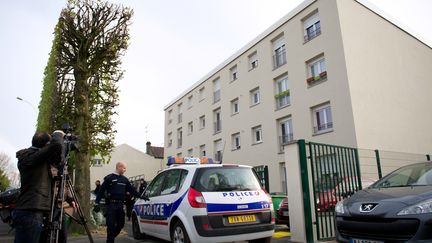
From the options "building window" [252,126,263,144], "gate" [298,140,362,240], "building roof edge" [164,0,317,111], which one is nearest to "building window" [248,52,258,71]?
"building roof edge" [164,0,317,111]

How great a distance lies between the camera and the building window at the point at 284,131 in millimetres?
21500

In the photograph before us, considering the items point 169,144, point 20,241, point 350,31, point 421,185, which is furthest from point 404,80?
point 169,144

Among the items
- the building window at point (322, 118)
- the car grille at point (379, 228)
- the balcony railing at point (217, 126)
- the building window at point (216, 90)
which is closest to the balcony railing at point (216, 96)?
the building window at point (216, 90)

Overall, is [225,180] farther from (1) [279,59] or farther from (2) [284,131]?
(1) [279,59]

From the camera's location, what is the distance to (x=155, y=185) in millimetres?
7742

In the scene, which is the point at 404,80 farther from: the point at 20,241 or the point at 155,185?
the point at 20,241

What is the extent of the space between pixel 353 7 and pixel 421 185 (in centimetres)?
1730

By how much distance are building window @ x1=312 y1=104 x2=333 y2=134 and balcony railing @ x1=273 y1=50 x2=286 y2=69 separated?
471cm

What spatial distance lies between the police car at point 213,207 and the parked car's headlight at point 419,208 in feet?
8.18

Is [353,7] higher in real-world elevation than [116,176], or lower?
higher

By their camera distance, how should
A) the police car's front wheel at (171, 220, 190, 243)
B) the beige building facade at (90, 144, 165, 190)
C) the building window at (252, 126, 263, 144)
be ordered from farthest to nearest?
the beige building facade at (90, 144, 165, 190)
the building window at (252, 126, 263, 144)
the police car's front wheel at (171, 220, 190, 243)

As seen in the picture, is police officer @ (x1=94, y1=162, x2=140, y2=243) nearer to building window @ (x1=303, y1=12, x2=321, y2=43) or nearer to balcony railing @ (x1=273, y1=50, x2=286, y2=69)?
building window @ (x1=303, y1=12, x2=321, y2=43)

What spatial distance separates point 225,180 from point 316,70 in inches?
613

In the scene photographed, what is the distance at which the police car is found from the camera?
5632 millimetres
